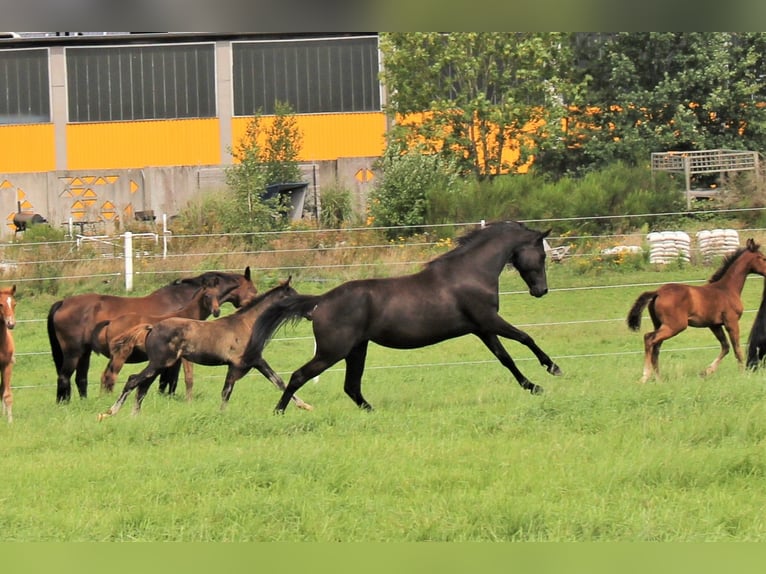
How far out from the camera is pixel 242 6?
116cm

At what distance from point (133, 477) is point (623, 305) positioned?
403 inches

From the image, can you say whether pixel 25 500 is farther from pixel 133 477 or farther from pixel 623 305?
pixel 623 305

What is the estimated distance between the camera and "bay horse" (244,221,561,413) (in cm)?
847

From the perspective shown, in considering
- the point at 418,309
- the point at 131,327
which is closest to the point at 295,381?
the point at 418,309

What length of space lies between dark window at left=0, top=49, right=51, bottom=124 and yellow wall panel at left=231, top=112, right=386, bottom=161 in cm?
539

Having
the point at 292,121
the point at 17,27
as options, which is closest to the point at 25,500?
the point at 17,27

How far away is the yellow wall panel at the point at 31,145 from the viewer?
3061 cm

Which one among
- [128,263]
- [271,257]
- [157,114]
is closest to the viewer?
[128,263]

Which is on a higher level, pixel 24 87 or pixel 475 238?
pixel 24 87

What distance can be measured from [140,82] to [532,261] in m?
21.8

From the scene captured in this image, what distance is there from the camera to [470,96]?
26406mm

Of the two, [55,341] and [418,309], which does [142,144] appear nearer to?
[55,341]

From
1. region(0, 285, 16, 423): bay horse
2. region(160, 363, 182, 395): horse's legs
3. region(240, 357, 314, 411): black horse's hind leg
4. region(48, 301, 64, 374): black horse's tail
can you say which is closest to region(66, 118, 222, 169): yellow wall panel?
region(48, 301, 64, 374): black horse's tail

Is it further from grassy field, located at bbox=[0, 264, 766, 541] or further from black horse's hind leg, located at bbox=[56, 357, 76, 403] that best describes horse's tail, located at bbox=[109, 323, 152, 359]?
black horse's hind leg, located at bbox=[56, 357, 76, 403]
